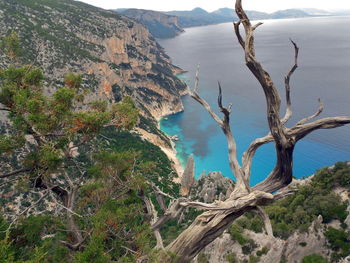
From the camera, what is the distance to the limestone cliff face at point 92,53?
175ft

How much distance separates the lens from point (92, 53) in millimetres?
68875

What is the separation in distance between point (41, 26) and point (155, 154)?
128ft

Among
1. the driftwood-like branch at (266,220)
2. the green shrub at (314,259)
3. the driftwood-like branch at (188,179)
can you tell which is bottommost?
the driftwood-like branch at (188,179)

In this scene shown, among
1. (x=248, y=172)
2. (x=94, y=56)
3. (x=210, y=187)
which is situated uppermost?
(x=248, y=172)

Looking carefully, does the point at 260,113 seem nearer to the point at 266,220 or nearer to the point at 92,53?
the point at 92,53

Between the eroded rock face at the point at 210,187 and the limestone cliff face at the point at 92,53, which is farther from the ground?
the limestone cliff face at the point at 92,53

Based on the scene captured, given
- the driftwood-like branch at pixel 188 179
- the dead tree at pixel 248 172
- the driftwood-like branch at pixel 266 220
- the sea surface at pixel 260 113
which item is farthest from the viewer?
the sea surface at pixel 260 113

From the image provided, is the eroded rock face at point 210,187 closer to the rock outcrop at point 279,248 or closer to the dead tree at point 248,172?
the rock outcrop at point 279,248

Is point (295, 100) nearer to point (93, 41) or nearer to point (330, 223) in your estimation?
point (93, 41)

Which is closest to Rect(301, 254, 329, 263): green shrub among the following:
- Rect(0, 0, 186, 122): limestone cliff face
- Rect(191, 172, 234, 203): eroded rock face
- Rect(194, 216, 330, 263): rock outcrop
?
Rect(194, 216, 330, 263): rock outcrop

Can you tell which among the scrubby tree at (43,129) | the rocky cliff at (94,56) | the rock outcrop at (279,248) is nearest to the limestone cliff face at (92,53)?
the rocky cliff at (94,56)

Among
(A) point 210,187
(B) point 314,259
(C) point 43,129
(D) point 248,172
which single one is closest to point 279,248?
(B) point 314,259

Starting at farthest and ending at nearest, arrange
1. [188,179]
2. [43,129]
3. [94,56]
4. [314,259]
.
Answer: [94,56]
[188,179]
[314,259]
[43,129]

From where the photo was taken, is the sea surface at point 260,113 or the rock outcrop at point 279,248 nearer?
the rock outcrop at point 279,248
